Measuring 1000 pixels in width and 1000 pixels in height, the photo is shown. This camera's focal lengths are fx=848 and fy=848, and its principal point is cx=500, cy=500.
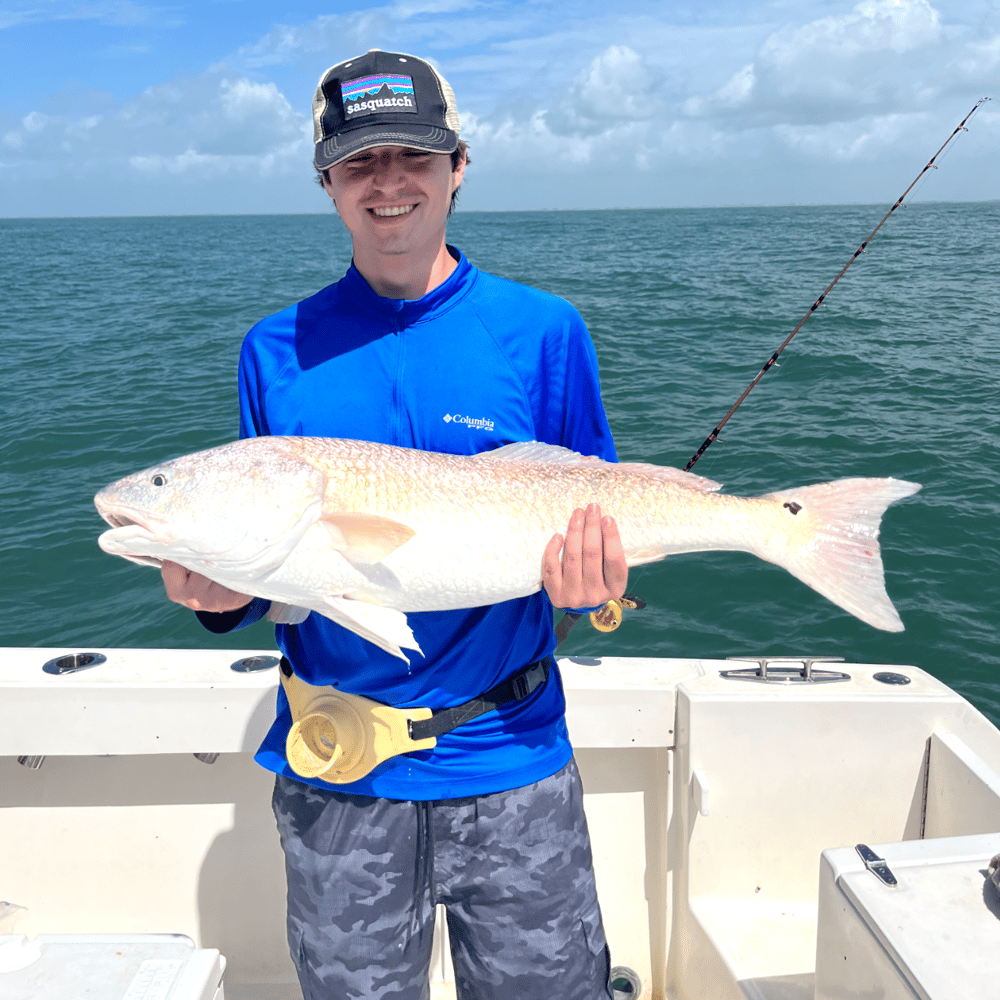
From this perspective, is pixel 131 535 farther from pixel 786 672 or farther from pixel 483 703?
pixel 786 672

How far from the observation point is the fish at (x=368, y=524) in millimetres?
2199

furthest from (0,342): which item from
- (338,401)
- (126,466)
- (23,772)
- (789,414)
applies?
(338,401)

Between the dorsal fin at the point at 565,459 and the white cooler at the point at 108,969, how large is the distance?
147 cm

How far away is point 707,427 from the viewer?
12.8 meters

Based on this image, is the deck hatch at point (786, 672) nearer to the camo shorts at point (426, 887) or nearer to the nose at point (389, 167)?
the camo shorts at point (426, 887)

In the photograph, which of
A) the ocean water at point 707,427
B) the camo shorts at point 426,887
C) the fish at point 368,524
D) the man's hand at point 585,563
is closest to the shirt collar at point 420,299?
the fish at point 368,524

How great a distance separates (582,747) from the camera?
3605 mm

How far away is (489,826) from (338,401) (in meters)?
1.22

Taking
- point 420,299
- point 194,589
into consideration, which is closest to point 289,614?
point 194,589

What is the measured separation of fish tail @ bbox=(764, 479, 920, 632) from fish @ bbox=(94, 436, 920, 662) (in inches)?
0.5

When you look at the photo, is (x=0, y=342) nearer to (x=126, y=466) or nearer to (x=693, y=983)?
(x=126, y=466)

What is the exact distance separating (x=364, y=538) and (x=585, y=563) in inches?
23.3

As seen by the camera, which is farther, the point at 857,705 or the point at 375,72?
the point at 857,705

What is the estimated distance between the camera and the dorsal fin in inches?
92.0
